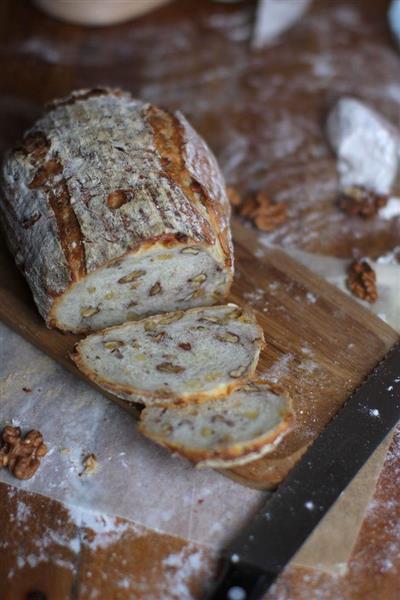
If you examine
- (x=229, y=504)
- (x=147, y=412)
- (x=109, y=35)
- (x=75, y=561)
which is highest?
(x=109, y=35)

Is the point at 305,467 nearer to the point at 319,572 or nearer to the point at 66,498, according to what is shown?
the point at 319,572

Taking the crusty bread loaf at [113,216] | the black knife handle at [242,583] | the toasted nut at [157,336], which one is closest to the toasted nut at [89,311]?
the crusty bread loaf at [113,216]

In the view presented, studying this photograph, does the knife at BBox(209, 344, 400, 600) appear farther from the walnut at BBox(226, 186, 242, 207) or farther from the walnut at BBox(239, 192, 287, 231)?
the walnut at BBox(226, 186, 242, 207)

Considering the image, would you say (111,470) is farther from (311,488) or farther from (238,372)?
(311,488)

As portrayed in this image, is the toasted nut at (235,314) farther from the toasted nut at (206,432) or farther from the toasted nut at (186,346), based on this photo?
the toasted nut at (206,432)

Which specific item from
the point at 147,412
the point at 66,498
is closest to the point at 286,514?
the point at 147,412
